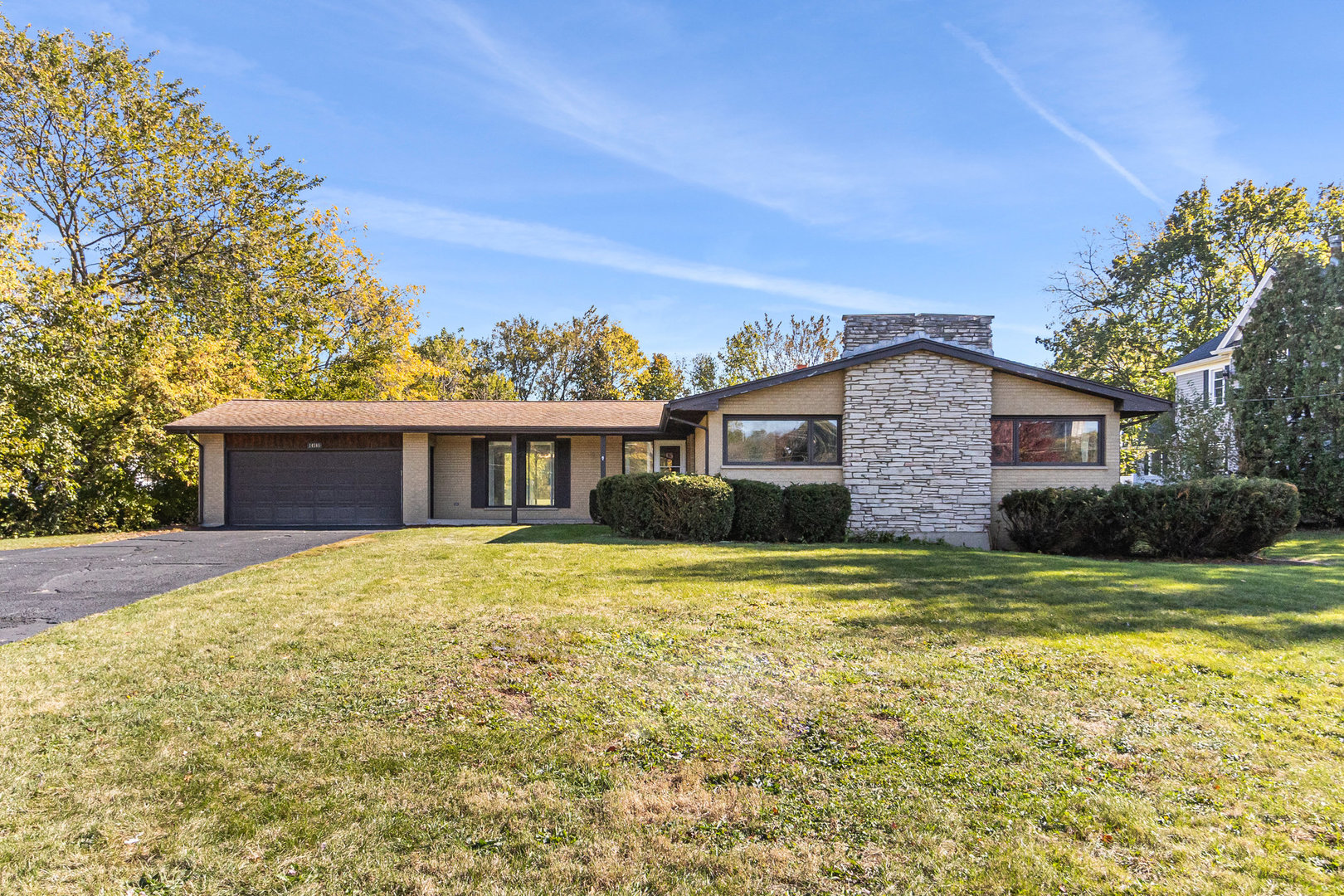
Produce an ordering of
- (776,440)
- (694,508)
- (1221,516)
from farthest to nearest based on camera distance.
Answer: (776,440)
(694,508)
(1221,516)

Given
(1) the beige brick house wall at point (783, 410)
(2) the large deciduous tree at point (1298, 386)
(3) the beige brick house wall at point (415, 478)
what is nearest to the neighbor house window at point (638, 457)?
(1) the beige brick house wall at point (783, 410)

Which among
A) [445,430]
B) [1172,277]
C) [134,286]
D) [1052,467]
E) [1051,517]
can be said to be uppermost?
[1172,277]

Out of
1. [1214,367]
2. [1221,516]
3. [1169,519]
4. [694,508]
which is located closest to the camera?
[1221,516]

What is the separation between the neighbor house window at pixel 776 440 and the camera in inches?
551

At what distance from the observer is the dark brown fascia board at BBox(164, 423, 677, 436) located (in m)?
16.5

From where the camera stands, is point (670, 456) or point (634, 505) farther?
point (670, 456)

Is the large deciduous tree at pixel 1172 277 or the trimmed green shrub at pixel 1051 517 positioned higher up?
the large deciduous tree at pixel 1172 277

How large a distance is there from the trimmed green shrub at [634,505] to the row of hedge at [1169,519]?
6.45 metres

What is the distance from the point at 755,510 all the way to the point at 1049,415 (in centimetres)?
640

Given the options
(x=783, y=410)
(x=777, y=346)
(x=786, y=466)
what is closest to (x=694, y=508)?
(x=786, y=466)

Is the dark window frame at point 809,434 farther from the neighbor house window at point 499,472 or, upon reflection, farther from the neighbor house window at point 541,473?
the neighbor house window at point 499,472

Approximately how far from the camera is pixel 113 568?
9172 millimetres

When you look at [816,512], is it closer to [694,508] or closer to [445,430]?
[694,508]

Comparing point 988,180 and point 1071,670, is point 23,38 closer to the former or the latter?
point 988,180
